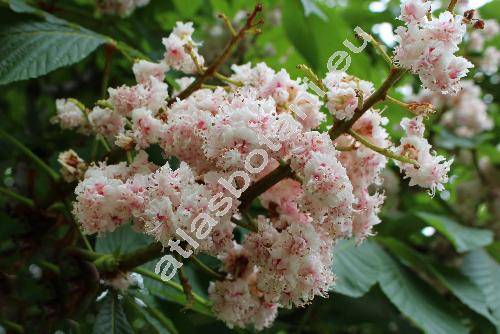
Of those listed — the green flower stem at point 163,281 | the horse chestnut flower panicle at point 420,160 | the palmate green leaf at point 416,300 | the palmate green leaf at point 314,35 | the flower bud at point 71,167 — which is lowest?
the green flower stem at point 163,281

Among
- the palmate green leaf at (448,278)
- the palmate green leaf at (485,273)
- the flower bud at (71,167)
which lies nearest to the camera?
the flower bud at (71,167)

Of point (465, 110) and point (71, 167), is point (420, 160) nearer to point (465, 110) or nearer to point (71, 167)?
point (71, 167)

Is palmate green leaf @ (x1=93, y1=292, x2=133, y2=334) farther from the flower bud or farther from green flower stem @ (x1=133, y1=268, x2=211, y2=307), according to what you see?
the flower bud

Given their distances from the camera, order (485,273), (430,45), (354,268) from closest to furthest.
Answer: (430,45), (354,268), (485,273)

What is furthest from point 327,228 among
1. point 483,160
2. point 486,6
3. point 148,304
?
point 483,160

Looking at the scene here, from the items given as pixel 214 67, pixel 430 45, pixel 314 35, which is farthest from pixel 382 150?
pixel 314 35

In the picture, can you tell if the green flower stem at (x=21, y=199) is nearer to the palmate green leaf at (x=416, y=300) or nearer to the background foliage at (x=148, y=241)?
the background foliage at (x=148, y=241)

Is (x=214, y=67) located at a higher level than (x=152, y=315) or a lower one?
higher

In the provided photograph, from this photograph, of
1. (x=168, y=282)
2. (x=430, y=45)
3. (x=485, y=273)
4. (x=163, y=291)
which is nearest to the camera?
(x=430, y=45)

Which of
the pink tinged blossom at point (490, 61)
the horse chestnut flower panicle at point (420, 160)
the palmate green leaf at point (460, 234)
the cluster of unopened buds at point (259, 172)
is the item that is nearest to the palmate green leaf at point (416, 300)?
the palmate green leaf at point (460, 234)
